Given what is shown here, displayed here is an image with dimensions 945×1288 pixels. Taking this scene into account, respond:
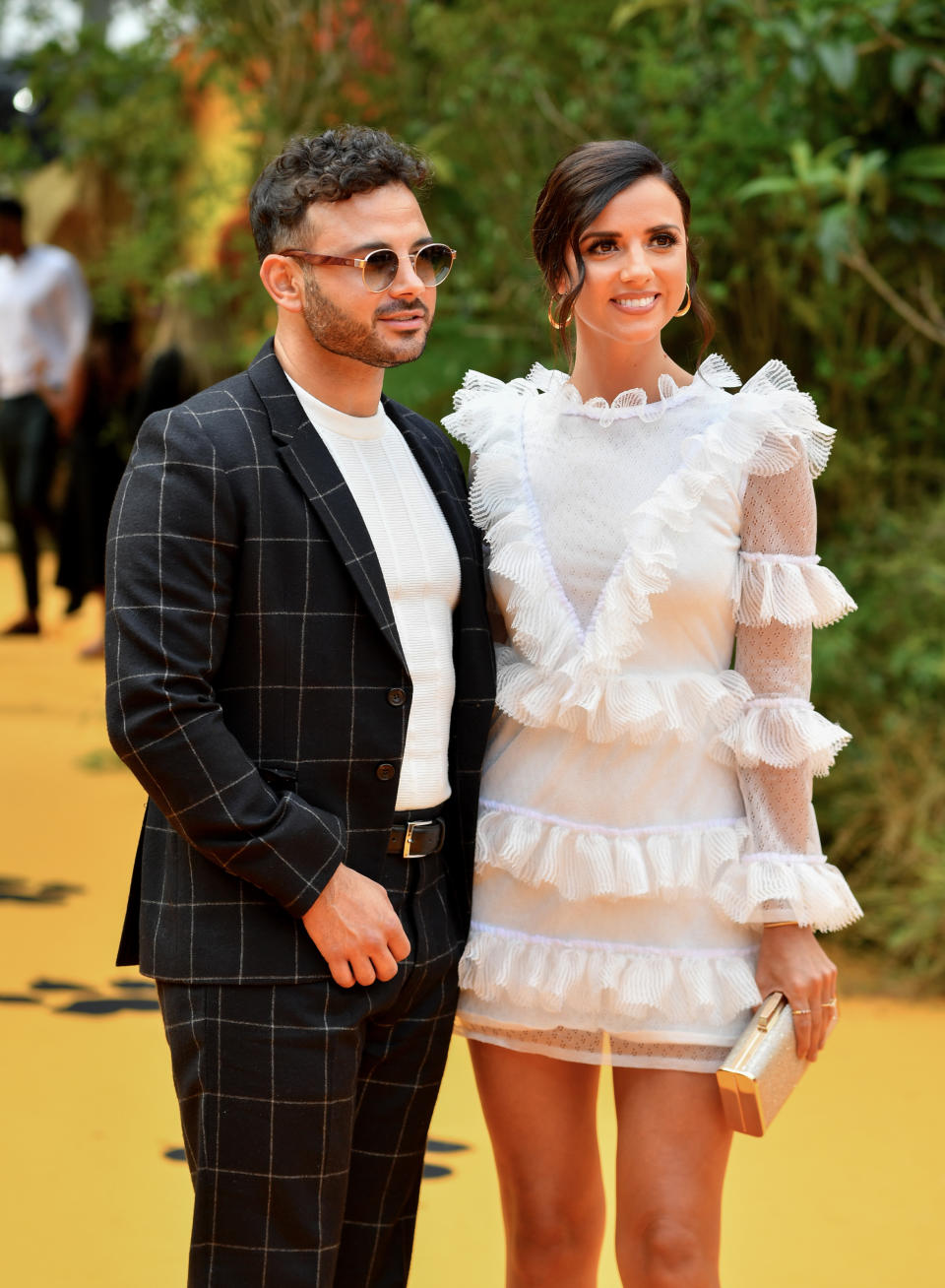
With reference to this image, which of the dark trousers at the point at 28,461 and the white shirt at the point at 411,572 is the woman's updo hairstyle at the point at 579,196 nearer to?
the white shirt at the point at 411,572

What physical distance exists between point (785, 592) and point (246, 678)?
2.49 feet

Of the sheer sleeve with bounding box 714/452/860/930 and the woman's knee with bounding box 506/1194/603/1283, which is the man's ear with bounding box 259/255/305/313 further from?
the woman's knee with bounding box 506/1194/603/1283

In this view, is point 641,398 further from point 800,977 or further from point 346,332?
point 800,977

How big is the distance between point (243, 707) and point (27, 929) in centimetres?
328

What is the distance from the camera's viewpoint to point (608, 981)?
7.59ft

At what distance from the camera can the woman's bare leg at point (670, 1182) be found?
2.23 meters

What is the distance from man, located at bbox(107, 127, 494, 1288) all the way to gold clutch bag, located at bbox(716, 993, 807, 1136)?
42cm

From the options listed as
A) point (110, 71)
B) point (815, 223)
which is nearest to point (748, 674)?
point (815, 223)

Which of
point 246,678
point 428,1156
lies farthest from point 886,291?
point 246,678

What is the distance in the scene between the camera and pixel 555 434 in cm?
249

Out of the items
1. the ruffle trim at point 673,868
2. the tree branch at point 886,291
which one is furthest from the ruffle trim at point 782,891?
the tree branch at point 886,291

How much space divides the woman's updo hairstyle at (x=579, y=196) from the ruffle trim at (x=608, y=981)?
0.93 meters

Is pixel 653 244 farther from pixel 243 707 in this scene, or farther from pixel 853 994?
pixel 853 994

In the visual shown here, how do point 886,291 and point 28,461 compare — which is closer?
point 886,291
